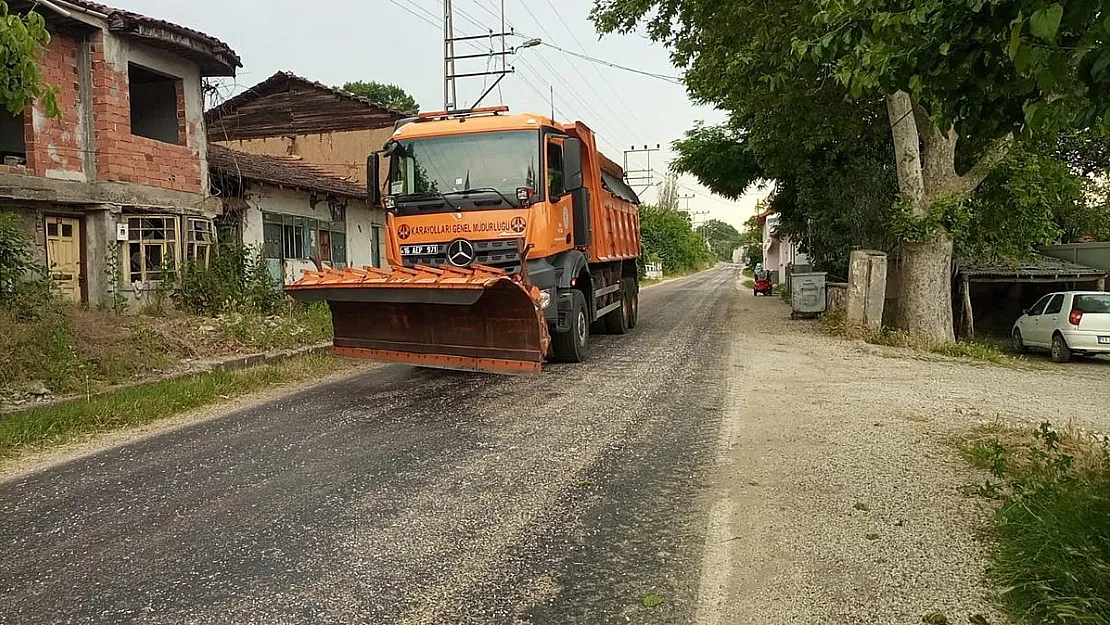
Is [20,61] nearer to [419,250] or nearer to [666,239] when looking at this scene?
[419,250]

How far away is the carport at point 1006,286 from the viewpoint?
20.5 metres

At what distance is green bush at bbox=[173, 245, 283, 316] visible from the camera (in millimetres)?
13734

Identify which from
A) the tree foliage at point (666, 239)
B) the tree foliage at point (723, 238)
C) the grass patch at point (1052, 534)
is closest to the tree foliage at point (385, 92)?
the tree foliage at point (666, 239)

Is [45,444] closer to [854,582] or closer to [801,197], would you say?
[854,582]

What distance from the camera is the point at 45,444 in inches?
271

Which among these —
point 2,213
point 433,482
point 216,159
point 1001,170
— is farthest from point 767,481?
point 216,159

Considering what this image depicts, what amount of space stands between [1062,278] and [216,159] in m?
20.8

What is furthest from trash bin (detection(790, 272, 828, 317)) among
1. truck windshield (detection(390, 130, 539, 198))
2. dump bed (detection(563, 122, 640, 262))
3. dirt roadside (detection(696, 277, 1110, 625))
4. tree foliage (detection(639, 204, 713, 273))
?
tree foliage (detection(639, 204, 713, 273))

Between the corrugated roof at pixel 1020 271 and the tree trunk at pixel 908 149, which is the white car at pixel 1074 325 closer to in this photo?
the corrugated roof at pixel 1020 271

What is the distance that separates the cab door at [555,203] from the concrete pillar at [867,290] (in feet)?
25.3

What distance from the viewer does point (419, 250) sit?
31.7ft

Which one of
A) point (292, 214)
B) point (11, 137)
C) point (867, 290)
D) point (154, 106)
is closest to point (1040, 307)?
point (867, 290)

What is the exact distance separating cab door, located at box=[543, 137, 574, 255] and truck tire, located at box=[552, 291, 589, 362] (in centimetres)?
83

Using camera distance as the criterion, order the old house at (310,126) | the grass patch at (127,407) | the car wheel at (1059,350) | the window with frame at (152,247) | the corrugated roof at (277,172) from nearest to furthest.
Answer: the grass patch at (127,407), the window with frame at (152,247), the corrugated roof at (277,172), the car wheel at (1059,350), the old house at (310,126)
